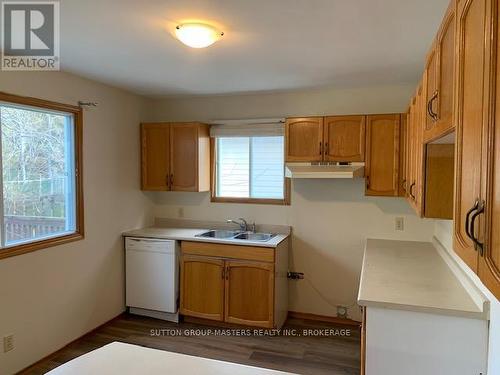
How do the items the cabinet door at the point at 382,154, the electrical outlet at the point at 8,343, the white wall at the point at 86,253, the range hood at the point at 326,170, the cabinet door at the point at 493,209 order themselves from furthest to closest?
the cabinet door at the point at 382,154 → the range hood at the point at 326,170 → the white wall at the point at 86,253 → the electrical outlet at the point at 8,343 → the cabinet door at the point at 493,209

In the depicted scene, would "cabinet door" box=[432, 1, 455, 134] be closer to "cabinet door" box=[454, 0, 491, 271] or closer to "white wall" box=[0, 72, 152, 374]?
"cabinet door" box=[454, 0, 491, 271]

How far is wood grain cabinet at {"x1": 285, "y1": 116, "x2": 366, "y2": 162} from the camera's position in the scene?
133 inches

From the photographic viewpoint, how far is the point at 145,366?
3.94 ft

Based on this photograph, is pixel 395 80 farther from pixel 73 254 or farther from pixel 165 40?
pixel 73 254

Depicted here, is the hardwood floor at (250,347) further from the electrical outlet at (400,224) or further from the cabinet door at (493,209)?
the cabinet door at (493,209)

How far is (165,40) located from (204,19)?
16.8 inches

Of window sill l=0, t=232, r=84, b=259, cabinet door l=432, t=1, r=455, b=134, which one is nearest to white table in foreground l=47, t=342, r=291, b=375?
cabinet door l=432, t=1, r=455, b=134

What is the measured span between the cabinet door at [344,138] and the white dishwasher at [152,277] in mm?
1818

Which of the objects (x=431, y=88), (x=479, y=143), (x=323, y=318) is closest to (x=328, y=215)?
(x=323, y=318)

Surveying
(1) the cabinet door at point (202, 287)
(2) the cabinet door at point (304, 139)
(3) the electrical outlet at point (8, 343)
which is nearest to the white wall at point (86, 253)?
(3) the electrical outlet at point (8, 343)

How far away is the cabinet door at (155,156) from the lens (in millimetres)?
4094

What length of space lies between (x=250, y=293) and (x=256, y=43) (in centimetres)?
228

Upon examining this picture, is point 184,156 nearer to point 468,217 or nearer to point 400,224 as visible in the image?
point 400,224

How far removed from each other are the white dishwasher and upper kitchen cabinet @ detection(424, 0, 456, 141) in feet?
9.07
